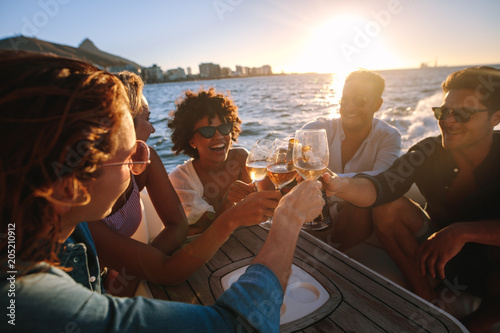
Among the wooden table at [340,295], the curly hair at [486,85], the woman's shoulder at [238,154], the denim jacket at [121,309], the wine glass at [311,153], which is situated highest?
the curly hair at [486,85]

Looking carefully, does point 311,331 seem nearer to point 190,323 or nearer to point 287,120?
point 190,323

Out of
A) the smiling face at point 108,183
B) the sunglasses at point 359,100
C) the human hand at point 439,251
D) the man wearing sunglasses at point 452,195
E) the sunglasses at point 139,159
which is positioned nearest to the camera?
the smiling face at point 108,183

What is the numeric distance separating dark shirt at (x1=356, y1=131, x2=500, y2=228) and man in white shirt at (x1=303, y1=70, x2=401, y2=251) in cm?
58

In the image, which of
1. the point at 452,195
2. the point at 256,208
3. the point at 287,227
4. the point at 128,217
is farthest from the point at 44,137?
the point at 452,195

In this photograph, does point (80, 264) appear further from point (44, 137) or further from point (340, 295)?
point (340, 295)

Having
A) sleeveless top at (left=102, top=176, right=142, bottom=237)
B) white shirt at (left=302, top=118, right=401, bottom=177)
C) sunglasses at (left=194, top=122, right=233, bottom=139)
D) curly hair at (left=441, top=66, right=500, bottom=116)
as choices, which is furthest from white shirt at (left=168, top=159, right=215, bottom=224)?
curly hair at (left=441, top=66, right=500, bottom=116)

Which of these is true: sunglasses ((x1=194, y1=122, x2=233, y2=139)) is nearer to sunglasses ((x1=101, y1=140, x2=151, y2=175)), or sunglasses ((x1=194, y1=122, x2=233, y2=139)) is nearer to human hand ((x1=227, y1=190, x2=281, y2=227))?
human hand ((x1=227, y1=190, x2=281, y2=227))

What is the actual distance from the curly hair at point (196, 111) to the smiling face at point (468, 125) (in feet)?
6.98

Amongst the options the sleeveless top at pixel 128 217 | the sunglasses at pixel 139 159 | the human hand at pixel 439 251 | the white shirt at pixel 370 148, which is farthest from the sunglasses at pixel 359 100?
the sunglasses at pixel 139 159

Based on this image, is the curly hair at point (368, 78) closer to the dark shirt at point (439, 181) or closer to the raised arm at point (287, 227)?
the dark shirt at point (439, 181)

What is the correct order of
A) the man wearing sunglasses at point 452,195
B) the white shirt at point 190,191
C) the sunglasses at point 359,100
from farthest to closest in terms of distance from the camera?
the sunglasses at point 359,100 < the white shirt at point 190,191 < the man wearing sunglasses at point 452,195

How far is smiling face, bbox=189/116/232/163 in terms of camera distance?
2969 mm

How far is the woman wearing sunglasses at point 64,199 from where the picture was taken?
600 mm

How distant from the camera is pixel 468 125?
2.27 m
